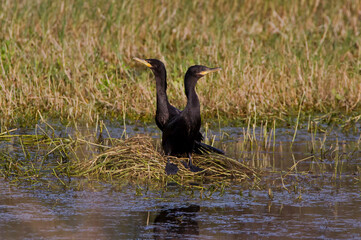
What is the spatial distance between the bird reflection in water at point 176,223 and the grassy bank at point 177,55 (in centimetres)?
446

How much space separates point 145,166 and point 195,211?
1.55m

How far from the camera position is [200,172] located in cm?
758

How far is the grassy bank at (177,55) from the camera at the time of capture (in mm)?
11258

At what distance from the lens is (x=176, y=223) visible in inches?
227

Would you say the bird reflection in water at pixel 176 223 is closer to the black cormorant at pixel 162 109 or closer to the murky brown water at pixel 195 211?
the murky brown water at pixel 195 211

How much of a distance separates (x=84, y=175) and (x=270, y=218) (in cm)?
237

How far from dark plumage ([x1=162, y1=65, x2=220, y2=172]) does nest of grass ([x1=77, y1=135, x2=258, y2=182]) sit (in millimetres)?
112

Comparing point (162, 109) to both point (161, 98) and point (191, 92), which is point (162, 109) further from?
point (191, 92)

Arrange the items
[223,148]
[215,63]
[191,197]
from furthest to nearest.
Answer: [215,63] < [223,148] < [191,197]

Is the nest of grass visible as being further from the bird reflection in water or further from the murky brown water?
the bird reflection in water

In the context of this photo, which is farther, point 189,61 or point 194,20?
point 194,20

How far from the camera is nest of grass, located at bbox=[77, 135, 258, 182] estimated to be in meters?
7.52

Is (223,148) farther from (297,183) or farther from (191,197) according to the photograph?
(191,197)

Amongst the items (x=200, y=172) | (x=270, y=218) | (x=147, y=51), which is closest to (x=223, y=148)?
(x=200, y=172)
